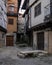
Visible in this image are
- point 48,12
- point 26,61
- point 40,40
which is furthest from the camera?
point 40,40

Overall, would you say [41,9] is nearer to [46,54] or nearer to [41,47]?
[41,47]

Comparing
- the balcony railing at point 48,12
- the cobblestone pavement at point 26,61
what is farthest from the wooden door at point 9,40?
the cobblestone pavement at point 26,61

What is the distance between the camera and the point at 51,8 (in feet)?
52.4

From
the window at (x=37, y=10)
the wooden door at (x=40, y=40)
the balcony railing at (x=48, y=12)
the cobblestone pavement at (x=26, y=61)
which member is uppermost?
the window at (x=37, y=10)

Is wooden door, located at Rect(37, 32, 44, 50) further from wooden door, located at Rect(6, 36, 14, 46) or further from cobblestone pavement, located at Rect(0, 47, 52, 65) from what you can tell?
wooden door, located at Rect(6, 36, 14, 46)

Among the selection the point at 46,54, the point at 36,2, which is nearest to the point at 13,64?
the point at 46,54

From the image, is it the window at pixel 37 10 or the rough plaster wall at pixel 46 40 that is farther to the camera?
the window at pixel 37 10

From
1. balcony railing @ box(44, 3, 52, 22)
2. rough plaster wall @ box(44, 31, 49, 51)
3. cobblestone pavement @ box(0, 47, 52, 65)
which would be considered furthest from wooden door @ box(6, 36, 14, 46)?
cobblestone pavement @ box(0, 47, 52, 65)

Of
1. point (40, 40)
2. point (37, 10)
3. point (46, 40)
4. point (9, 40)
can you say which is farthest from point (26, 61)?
point (9, 40)

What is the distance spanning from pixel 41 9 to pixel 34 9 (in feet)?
10.1

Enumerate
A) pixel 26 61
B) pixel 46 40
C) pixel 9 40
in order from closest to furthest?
pixel 26 61, pixel 46 40, pixel 9 40

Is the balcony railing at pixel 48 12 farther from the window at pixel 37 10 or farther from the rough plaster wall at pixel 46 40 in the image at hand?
the window at pixel 37 10

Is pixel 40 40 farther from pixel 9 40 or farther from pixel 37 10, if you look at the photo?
pixel 9 40

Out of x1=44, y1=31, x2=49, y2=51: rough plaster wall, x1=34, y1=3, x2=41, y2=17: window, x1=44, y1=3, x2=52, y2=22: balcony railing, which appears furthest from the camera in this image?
x1=34, y1=3, x2=41, y2=17: window
